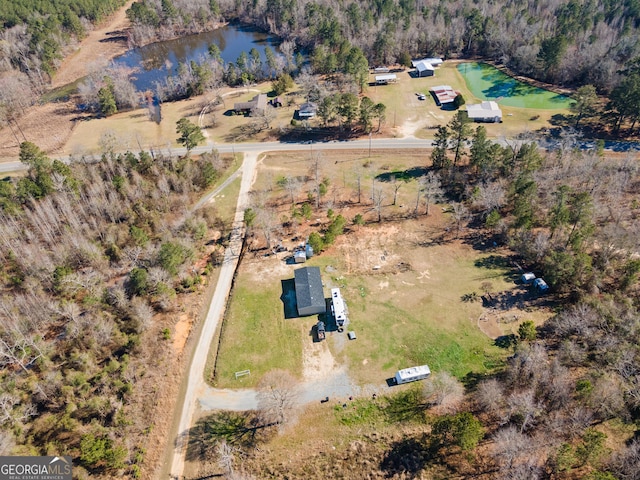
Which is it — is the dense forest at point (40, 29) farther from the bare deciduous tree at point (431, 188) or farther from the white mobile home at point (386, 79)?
the bare deciduous tree at point (431, 188)

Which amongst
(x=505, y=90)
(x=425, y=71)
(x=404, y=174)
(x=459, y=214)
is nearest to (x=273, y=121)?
(x=404, y=174)

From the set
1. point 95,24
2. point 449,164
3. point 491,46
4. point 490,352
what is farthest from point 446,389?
point 95,24

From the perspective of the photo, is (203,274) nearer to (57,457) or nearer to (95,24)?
(57,457)

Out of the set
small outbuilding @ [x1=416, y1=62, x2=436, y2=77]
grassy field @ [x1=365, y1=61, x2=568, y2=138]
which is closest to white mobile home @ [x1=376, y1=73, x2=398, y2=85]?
grassy field @ [x1=365, y1=61, x2=568, y2=138]

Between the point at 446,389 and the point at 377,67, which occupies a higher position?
the point at 377,67

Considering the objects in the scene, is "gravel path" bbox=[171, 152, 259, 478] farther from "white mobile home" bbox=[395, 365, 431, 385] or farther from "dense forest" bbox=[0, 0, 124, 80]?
"dense forest" bbox=[0, 0, 124, 80]
